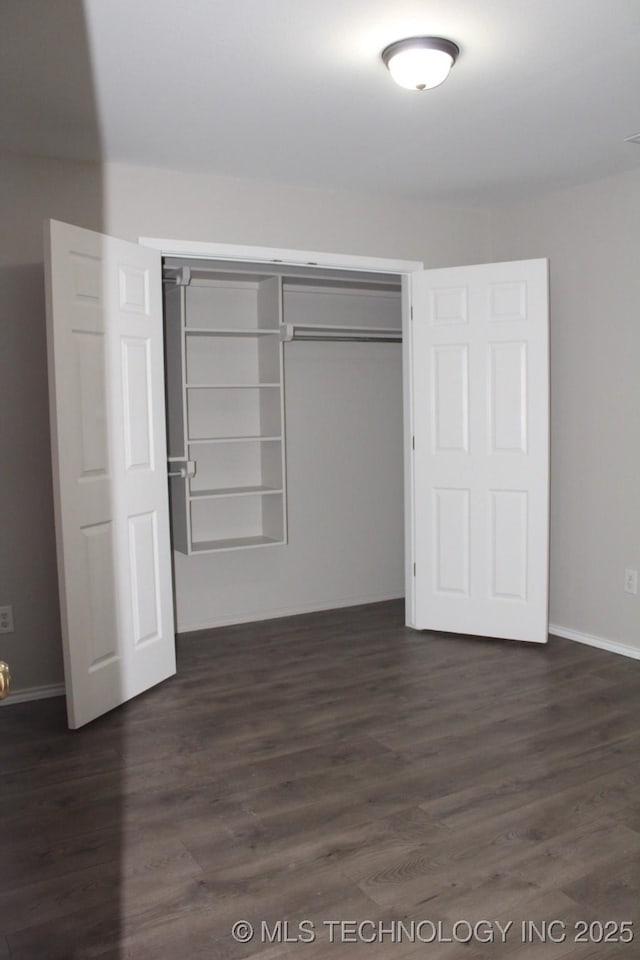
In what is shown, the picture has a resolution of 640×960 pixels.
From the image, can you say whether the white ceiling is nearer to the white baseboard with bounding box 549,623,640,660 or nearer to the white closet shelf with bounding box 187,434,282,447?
the white closet shelf with bounding box 187,434,282,447

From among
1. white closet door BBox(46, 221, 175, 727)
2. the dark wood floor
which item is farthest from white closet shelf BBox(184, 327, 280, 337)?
the dark wood floor

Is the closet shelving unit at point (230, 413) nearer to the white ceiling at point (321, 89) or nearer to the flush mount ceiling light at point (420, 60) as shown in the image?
the white ceiling at point (321, 89)

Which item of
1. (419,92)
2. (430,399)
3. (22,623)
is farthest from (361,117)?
(22,623)

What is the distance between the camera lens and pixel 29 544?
381 centimetres

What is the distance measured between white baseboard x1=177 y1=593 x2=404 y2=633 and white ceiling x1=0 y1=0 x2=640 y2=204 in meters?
2.62

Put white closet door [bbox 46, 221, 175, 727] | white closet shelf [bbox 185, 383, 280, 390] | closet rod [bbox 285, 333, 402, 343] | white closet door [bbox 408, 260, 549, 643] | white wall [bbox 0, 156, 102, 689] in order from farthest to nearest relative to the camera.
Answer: closet rod [bbox 285, 333, 402, 343] < white closet shelf [bbox 185, 383, 280, 390] < white closet door [bbox 408, 260, 549, 643] < white wall [bbox 0, 156, 102, 689] < white closet door [bbox 46, 221, 175, 727]

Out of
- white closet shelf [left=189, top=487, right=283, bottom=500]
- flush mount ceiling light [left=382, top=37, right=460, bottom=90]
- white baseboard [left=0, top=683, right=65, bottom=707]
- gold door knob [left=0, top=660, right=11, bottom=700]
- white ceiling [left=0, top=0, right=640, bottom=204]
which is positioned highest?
white ceiling [left=0, top=0, right=640, bottom=204]

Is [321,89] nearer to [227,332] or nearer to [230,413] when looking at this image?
[227,332]

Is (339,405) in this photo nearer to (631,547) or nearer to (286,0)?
(631,547)

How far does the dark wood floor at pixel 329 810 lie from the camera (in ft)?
7.03

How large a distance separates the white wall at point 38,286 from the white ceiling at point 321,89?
130 mm

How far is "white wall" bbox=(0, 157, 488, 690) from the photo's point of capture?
370 cm

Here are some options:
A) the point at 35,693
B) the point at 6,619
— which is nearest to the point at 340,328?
the point at 6,619

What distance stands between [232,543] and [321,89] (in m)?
2.68
